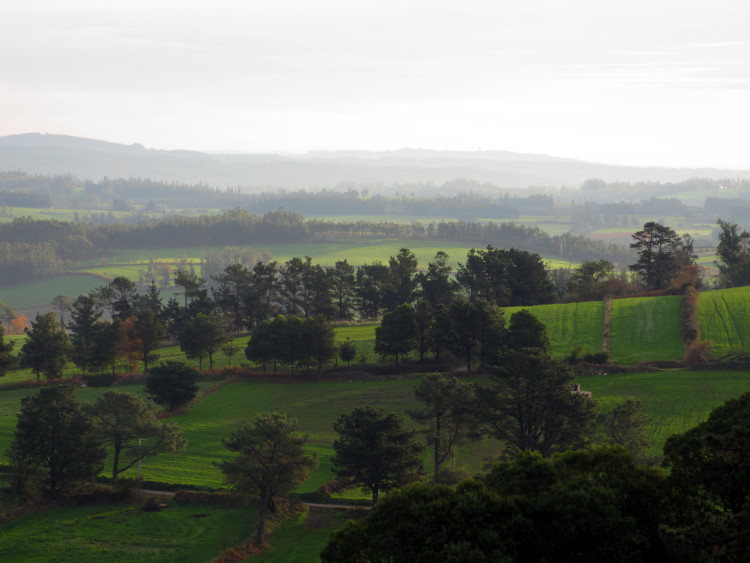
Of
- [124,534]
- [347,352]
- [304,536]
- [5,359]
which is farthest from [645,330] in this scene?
[5,359]

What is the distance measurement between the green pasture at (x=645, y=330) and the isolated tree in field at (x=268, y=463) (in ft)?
122

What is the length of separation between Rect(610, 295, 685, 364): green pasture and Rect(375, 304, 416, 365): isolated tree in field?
64.1 ft

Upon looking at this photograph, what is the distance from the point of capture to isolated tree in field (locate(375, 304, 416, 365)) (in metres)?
72.8

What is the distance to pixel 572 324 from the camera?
3132 inches

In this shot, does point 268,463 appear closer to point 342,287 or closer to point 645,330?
point 645,330

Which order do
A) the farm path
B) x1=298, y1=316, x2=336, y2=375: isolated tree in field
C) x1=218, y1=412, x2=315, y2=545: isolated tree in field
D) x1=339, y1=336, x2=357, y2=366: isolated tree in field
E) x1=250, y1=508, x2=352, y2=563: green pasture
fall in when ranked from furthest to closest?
1. x1=339, y1=336, x2=357, y2=366: isolated tree in field
2. x1=298, y1=316, x2=336, y2=375: isolated tree in field
3. the farm path
4. x1=218, y1=412, x2=315, y2=545: isolated tree in field
5. x1=250, y1=508, x2=352, y2=563: green pasture

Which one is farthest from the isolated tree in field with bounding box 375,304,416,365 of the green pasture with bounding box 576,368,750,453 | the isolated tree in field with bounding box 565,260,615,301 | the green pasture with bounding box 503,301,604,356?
the isolated tree in field with bounding box 565,260,615,301

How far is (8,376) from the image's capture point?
Answer: 7969 cm

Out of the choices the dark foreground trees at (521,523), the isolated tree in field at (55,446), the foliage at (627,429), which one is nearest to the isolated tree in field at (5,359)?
the isolated tree in field at (55,446)

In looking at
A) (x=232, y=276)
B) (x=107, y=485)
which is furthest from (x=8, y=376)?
(x=107, y=485)

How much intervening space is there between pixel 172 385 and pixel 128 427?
15251 mm

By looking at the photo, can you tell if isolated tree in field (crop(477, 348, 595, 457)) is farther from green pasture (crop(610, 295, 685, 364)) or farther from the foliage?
green pasture (crop(610, 295, 685, 364))

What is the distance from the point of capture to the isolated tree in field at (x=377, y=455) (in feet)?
140

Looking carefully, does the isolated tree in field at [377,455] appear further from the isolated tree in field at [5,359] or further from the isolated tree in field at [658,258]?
the isolated tree in field at [658,258]
